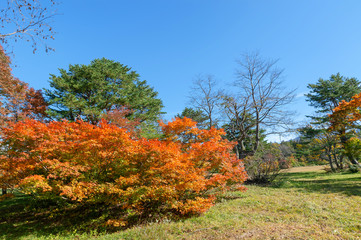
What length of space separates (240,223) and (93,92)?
1696 cm

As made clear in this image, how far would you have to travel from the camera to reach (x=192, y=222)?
231 inches

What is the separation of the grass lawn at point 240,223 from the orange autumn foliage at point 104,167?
41.6 inches

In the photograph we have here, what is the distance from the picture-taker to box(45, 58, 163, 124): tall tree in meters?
14.6

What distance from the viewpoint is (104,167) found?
710 centimetres

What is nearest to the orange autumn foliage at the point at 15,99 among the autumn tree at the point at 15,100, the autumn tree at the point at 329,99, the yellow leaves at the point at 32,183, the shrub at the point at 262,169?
the autumn tree at the point at 15,100

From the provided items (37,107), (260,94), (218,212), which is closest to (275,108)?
(260,94)

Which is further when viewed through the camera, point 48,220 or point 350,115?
point 350,115

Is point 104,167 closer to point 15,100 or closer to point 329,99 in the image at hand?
point 15,100

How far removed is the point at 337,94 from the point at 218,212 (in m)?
22.7

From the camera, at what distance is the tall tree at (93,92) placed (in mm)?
14616

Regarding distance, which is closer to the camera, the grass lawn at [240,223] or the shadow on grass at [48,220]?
the grass lawn at [240,223]

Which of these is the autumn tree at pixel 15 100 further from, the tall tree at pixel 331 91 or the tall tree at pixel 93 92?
the tall tree at pixel 331 91

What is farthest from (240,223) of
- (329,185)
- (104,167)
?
A: (329,185)

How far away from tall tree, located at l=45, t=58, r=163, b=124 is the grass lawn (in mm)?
8206
